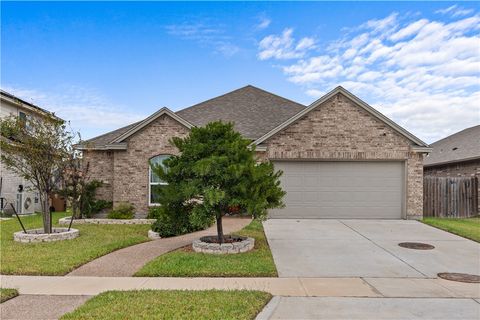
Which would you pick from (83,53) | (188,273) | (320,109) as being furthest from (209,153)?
(83,53)

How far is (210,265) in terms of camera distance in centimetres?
716

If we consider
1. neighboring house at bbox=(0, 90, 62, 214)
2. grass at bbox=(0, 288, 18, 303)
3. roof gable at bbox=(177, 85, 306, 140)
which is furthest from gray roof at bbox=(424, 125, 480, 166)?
neighboring house at bbox=(0, 90, 62, 214)

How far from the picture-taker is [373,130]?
14500 mm

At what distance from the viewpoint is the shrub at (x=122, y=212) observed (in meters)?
14.0

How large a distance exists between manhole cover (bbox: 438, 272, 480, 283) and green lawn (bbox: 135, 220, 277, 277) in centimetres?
329

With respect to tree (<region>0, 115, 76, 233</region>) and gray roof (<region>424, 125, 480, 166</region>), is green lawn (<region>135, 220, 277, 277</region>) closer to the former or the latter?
tree (<region>0, 115, 76, 233</region>)

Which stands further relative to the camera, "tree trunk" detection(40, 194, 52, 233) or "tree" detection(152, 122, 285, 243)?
"tree trunk" detection(40, 194, 52, 233)

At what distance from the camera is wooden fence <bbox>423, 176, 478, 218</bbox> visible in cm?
1580

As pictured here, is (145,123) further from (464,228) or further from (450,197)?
(450,197)

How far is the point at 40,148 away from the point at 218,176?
226 inches

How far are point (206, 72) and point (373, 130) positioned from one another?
27.8 feet

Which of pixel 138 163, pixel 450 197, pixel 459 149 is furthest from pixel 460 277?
pixel 459 149

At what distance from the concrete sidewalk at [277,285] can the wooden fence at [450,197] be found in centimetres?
1047

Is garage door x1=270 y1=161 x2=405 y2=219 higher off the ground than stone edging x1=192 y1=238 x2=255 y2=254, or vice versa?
garage door x1=270 y1=161 x2=405 y2=219
